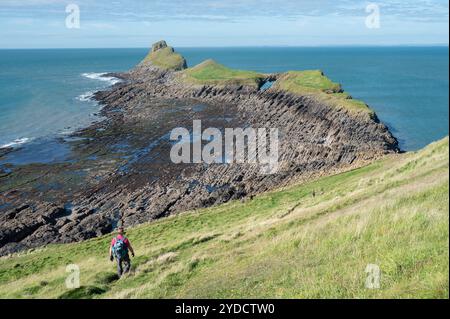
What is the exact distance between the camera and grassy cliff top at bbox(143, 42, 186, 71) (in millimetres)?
161625

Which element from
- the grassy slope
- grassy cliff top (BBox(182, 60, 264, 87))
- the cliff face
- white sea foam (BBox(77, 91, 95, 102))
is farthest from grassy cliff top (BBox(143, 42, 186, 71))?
the grassy slope

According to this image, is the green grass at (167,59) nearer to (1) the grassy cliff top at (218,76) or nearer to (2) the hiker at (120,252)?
(1) the grassy cliff top at (218,76)

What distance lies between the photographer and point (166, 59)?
173000mm

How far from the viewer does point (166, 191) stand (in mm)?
51281

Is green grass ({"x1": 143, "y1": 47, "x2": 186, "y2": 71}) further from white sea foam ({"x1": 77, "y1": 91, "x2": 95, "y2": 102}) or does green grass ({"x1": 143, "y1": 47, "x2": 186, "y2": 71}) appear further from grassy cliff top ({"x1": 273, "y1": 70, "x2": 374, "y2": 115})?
grassy cliff top ({"x1": 273, "y1": 70, "x2": 374, "y2": 115})

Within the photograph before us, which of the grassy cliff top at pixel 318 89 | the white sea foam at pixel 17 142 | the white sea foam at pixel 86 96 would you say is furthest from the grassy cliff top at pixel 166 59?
the white sea foam at pixel 17 142

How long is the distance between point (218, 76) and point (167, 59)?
159ft

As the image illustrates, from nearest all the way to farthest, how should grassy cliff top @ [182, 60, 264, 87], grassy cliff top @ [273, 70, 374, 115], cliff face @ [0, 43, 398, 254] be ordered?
cliff face @ [0, 43, 398, 254], grassy cliff top @ [273, 70, 374, 115], grassy cliff top @ [182, 60, 264, 87]

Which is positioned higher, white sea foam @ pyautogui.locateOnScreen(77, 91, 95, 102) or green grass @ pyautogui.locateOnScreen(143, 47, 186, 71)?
green grass @ pyautogui.locateOnScreen(143, 47, 186, 71)

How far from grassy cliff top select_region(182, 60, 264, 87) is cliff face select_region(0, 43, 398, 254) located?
96cm

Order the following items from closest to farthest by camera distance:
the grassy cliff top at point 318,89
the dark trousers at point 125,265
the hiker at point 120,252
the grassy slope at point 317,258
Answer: the grassy slope at point 317,258 → the hiker at point 120,252 → the dark trousers at point 125,265 → the grassy cliff top at point 318,89

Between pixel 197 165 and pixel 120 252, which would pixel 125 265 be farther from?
pixel 197 165

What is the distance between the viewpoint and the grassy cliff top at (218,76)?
12075 centimetres
